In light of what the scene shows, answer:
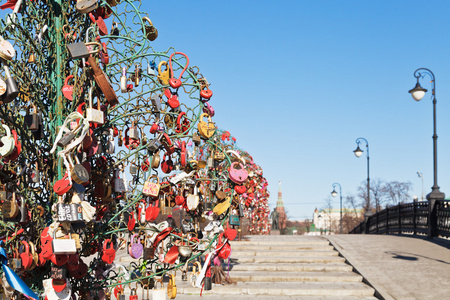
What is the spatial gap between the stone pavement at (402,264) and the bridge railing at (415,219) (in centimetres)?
60

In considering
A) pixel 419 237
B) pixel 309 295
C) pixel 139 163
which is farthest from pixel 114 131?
pixel 419 237

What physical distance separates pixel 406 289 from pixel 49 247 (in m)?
9.57

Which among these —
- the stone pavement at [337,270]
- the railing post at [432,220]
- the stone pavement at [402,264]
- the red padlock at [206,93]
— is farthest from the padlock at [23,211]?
the railing post at [432,220]

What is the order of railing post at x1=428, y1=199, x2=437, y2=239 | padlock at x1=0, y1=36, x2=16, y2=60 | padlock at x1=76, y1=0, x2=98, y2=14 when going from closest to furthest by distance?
1. padlock at x1=0, y1=36, x2=16, y2=60
2. padlock at x1=76, y1=0, x2=98, y2=14
3. railing post at x1=428, y1=199, x2=437, y2=239

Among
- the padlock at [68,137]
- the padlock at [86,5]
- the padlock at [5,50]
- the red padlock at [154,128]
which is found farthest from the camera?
the red padlock at [154,128]

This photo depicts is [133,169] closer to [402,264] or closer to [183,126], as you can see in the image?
[183,126]

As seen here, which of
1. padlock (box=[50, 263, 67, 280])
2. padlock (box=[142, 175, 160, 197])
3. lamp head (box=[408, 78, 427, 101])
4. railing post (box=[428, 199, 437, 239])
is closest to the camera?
padlock (box=[50, 263, 67, 280])

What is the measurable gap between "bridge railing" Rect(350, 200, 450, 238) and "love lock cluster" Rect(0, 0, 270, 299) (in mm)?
13978

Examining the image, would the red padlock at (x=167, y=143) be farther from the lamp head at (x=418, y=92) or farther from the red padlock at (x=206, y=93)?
the lamp head at (x=418, y=92)

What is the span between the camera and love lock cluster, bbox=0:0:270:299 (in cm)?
401

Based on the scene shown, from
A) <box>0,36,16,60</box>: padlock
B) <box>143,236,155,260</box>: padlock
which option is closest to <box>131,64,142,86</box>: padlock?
<box>0,36,16,60</box>: padlock

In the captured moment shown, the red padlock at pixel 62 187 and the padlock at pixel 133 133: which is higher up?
the padlock at pixel 133 133

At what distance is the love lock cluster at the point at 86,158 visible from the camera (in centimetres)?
401

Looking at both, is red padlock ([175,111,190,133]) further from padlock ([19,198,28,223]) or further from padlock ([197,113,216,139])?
padlock ([19,198,28,223])
